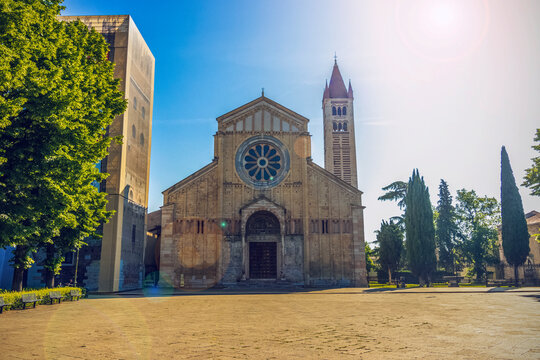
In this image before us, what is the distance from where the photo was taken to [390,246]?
40.1 m

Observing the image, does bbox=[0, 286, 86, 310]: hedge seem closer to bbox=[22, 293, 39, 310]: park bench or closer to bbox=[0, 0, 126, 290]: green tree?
bbox=[22, 293, 39, 310]: park bench

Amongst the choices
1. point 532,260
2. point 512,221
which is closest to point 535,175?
point 512,221

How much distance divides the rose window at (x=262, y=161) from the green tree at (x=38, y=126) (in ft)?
61.4

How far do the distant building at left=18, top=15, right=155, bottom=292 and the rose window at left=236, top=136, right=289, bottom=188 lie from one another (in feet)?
29.3

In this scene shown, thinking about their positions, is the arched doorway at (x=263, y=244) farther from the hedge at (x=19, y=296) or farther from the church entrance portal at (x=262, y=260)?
the hedge at (x=19, y=296)

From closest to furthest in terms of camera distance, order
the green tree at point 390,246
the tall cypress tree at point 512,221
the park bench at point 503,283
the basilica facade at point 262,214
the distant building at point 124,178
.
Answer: the distant building at point 124,178 < the basilica facade at point 262,214 < the park bench at point 503,283 < the tall cypress tree at point 512,221 < the green tree at point 390,246

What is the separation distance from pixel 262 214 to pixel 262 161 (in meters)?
4.76

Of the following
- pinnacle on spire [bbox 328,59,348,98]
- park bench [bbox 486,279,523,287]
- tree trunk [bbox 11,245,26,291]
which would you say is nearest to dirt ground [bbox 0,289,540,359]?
tree trunk [bbox 11,245,26,291]

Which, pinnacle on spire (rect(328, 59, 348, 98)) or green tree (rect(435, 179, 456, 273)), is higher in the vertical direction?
pinnacle on spire (rect(328, 59, 348, 98))

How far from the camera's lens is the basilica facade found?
105 feet

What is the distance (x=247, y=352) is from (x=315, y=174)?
27.4 meters

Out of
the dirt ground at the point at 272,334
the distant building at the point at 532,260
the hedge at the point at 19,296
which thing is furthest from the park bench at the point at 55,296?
the distant building at the point at 532,260

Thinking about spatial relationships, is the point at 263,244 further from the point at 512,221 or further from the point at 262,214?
the point at 512,221

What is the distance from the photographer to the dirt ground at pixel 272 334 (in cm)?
751
